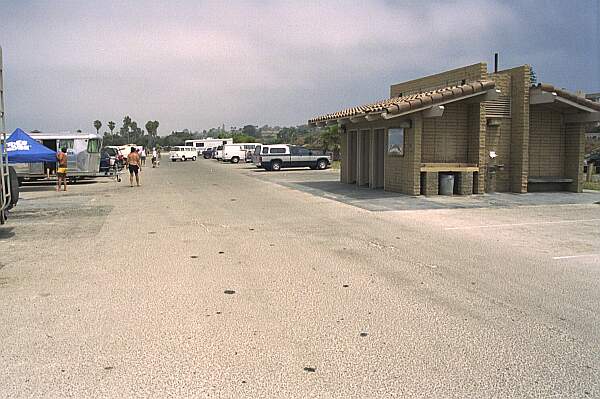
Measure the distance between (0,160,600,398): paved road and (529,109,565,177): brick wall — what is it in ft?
25.8

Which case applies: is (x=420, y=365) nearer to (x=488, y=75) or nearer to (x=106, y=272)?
(x=106, y=272)

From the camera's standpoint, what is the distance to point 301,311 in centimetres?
572

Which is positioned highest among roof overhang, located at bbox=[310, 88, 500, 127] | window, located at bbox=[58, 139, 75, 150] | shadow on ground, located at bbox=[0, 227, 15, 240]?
roof overhang, located at bbox=[310, 88, 500, 127]

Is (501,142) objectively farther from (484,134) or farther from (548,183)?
(548,183)

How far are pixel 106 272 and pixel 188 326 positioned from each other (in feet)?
9.15

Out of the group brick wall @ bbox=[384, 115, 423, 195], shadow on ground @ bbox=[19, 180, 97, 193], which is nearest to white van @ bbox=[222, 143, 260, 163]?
shadow on ground @ bbox=[19, 180, 97, 193]

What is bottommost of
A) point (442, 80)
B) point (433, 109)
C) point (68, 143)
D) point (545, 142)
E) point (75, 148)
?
point (75, 148)

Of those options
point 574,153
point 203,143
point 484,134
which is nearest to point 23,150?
point 484,134

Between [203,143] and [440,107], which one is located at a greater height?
[203,143]

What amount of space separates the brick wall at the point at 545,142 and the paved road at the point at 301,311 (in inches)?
310

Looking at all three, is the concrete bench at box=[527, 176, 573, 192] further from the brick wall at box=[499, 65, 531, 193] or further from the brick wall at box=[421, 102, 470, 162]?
the brick wall at box=[421, 102, 470, 162]

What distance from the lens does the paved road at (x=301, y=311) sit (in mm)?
4082

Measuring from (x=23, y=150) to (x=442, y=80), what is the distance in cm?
1613

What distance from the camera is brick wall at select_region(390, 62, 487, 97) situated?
17.6 m
